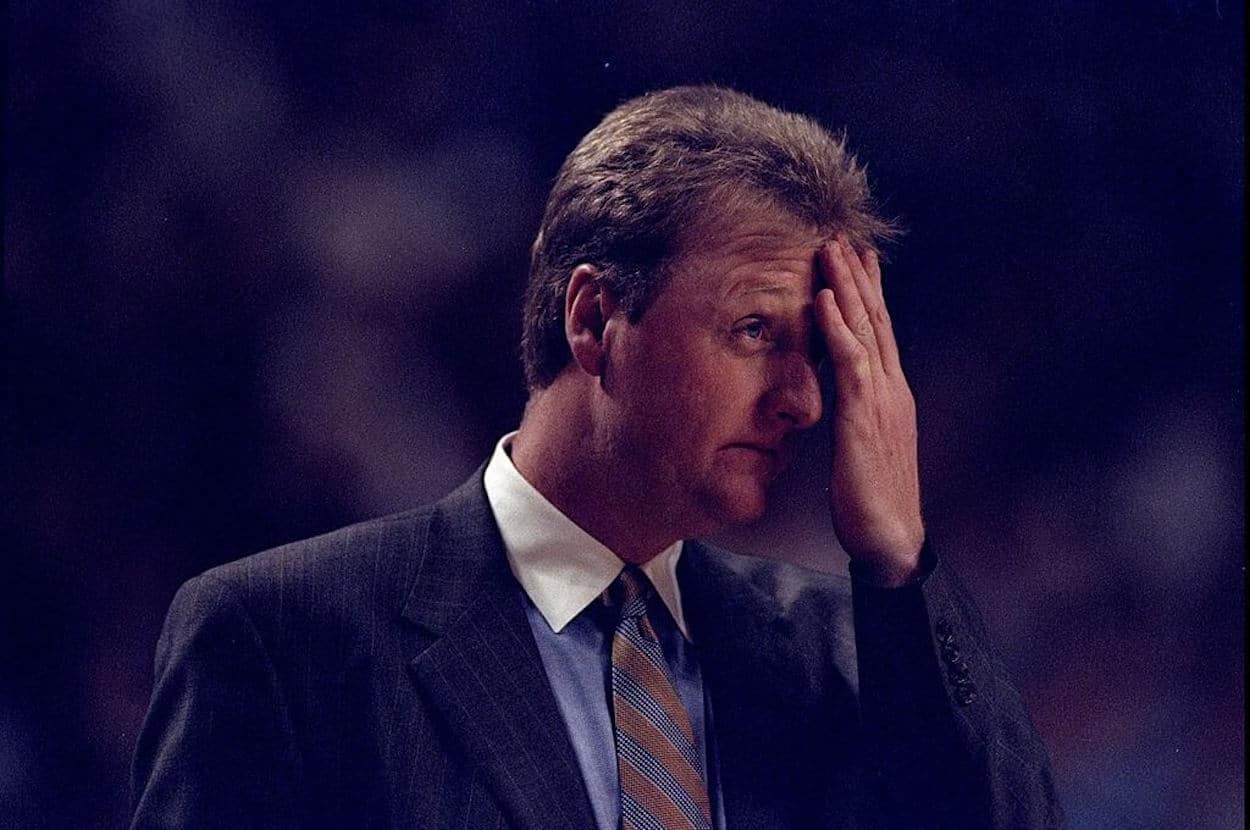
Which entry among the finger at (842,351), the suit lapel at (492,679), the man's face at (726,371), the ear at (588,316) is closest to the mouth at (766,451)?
→ the man's face at (726,371)

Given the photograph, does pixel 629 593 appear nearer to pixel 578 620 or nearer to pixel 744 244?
pixel 578 620

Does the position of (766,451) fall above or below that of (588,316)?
below

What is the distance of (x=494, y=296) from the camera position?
7.02ft

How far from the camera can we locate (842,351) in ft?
6.17

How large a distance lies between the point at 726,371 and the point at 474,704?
0.55 m

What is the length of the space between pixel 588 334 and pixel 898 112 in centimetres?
67

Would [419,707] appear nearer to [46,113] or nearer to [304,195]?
[304,195]

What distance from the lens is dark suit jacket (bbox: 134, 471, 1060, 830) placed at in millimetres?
1708

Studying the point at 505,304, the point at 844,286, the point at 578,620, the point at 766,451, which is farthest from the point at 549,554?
the point at 844,286

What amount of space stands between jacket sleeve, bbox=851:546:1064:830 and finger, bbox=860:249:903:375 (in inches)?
10.6

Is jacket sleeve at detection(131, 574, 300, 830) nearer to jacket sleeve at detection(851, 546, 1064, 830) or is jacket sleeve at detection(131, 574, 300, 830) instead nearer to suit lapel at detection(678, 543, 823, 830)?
suit lapel at detection(678, 543, 823, 830)

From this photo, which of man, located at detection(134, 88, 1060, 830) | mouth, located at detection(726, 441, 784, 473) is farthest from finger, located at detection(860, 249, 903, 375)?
mouth, located at detection(726, 441, 784, 473)

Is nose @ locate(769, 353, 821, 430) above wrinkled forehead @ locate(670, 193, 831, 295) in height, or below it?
below

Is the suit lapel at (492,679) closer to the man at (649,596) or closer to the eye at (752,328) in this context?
the man at (649,596)
